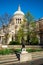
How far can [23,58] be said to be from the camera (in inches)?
830

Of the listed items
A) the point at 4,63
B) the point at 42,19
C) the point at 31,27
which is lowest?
the point at 4,63

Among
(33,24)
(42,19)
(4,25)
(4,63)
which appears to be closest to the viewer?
(4,63)

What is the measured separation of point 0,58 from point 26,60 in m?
3.30

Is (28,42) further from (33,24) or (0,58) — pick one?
(0,58)

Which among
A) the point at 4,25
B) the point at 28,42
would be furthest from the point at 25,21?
the point at 4,25

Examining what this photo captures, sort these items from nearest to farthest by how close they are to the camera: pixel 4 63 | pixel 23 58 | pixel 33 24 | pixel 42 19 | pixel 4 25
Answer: pixel 4 63, pixel 23 58, pixel 33 24, pixel 4 25, pixel 42 19

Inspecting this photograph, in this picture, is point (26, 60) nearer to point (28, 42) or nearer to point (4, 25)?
point (28, 42)

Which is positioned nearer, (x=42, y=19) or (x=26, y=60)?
(x=26, y=60)

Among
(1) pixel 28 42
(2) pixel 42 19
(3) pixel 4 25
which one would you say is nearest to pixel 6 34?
(3) pixel 4 25

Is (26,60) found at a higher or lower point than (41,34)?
lower

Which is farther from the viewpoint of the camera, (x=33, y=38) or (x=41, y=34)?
(x=41, y=34)

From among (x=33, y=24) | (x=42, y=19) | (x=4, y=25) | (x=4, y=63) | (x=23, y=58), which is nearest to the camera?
(x=4, y=63)

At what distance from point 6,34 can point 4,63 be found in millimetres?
36679

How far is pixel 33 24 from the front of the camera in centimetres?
4762
